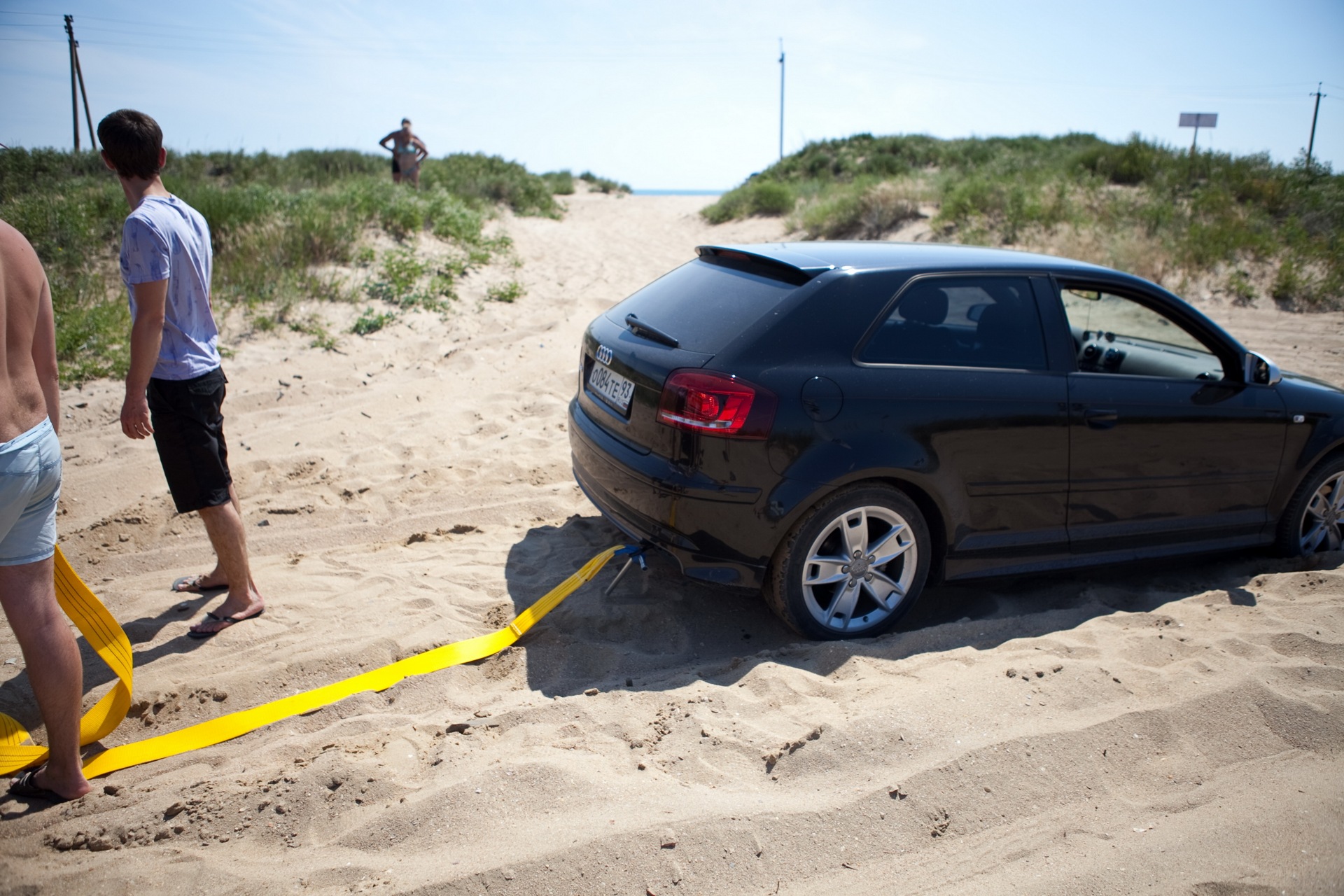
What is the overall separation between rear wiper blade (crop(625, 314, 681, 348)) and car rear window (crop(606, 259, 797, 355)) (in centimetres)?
2

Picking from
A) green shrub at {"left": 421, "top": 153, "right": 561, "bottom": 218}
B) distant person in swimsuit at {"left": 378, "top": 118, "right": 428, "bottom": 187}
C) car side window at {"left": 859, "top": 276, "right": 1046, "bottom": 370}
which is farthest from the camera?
green shrub at {"left": 421, "top": 153, "right": 561, "bottom": 218}

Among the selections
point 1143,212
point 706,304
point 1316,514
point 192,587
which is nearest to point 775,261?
point 706,304

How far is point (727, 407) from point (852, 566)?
3.10ft

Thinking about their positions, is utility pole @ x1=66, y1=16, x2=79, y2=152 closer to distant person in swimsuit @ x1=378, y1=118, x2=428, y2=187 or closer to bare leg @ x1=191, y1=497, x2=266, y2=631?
distant person in swimsuit @ x1=378, y1=118, x2=428, y2=187

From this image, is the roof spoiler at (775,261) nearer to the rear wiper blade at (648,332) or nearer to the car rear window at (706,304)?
the car rear window at (706,304)

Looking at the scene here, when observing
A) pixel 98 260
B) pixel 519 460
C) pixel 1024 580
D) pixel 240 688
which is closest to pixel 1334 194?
pixel 1024 580

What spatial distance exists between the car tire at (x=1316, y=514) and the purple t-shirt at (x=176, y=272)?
18.2 ft

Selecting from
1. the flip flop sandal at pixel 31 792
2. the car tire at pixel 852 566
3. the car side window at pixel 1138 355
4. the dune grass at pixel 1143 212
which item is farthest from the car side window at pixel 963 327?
the dune grass at pixel 1143 212

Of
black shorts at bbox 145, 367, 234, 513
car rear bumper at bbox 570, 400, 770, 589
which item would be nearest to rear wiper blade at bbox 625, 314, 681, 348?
car rear bumper at bbox 570, 400, 770, 589

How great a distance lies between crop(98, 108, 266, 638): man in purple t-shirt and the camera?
322 centimetres

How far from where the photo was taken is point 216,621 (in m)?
3.75

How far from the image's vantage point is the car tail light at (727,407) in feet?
10.6

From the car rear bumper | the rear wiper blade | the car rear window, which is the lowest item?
the car rear bumper

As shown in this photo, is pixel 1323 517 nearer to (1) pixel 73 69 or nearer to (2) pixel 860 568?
(2) pixel 860 568
